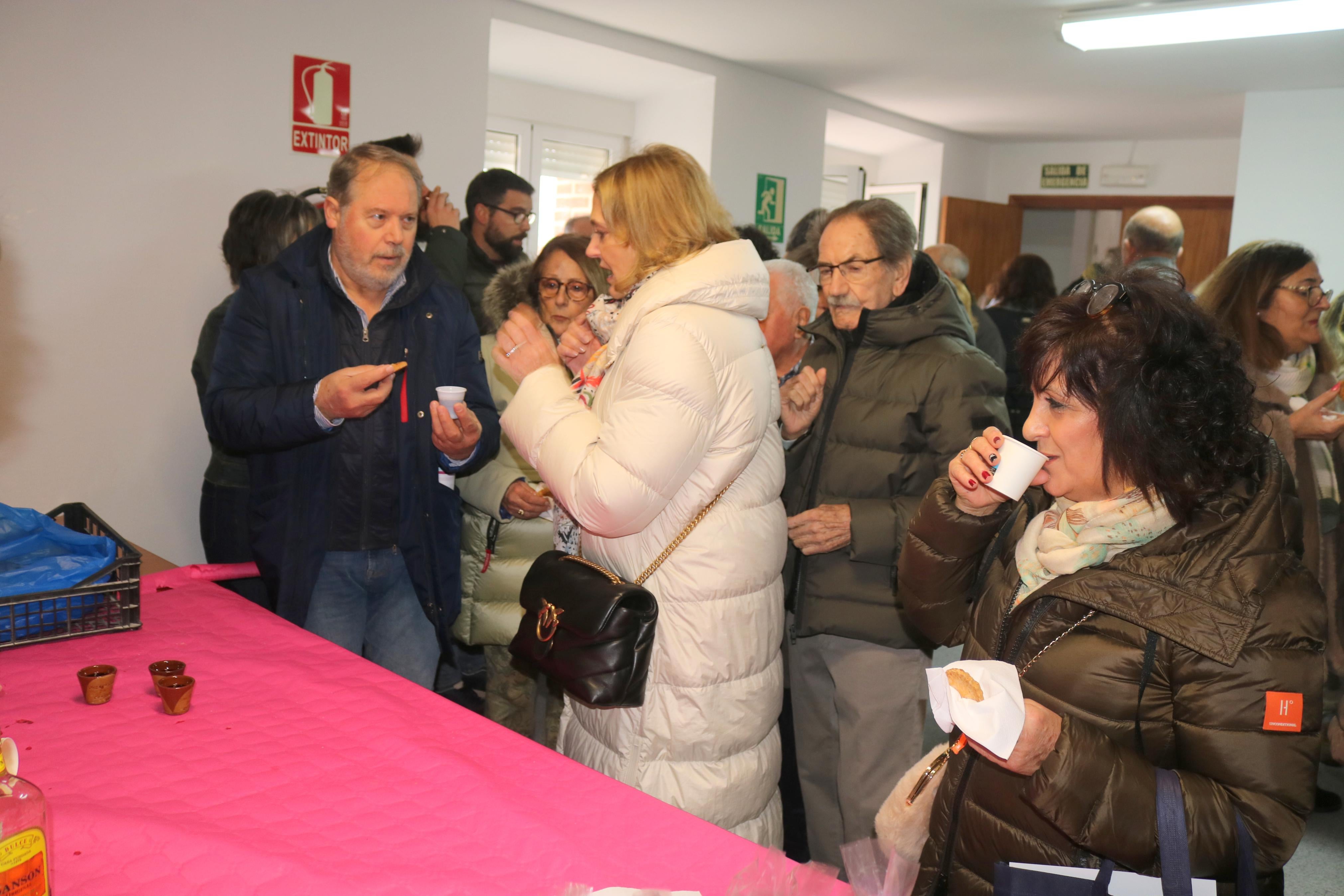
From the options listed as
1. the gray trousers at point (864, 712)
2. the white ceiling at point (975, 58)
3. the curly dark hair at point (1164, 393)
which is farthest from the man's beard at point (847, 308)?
the white ceiling at point (975, 58)

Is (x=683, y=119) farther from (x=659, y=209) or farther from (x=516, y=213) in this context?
(x=659, y=209)

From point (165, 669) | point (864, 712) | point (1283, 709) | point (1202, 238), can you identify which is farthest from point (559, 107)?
point (1202, 238)

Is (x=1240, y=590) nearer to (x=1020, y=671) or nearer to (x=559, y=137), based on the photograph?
(x=1020, y=671)

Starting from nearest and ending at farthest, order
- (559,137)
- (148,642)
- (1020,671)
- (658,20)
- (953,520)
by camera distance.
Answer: (1020,671) < (953,520) < (148,642) < (658,20) < (559,137)

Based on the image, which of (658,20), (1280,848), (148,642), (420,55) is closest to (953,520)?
(1280,848)

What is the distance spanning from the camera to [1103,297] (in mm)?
1247

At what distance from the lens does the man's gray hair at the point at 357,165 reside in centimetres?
211

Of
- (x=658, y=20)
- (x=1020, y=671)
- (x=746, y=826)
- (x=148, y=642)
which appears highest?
(x=658, y=20)

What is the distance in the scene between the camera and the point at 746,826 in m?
1.79

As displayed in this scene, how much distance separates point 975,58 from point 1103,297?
5.70 metres

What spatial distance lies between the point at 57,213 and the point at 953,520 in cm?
349

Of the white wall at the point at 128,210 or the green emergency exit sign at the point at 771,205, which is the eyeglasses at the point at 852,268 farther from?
the green emergency exit sign at the point at 771,205

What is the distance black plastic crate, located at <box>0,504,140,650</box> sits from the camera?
158cm

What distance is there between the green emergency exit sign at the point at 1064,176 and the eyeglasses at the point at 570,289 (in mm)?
8568
